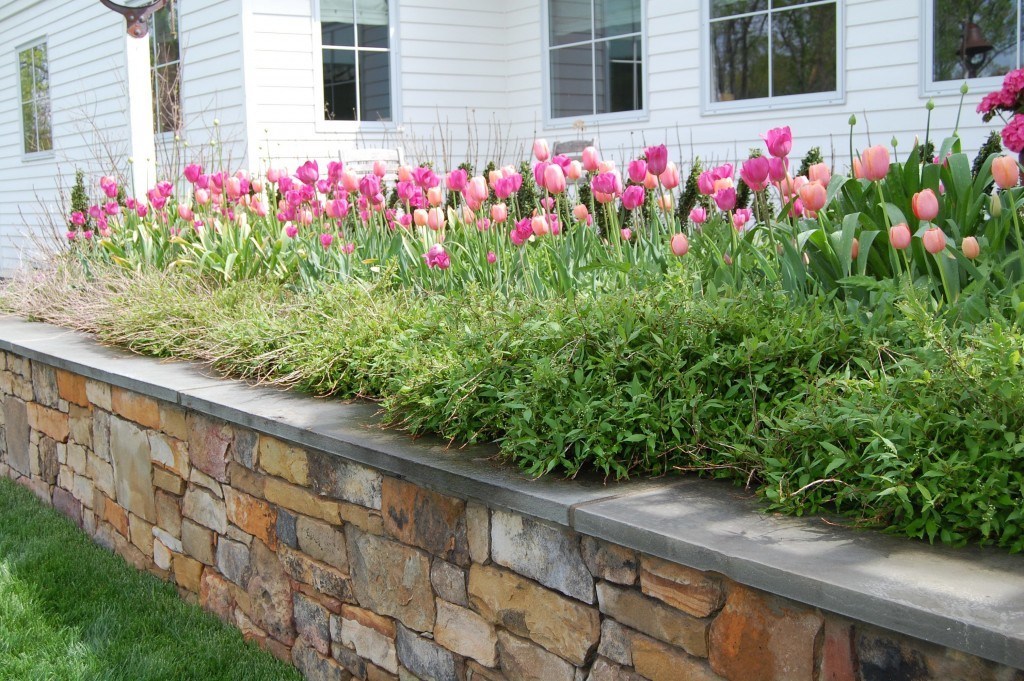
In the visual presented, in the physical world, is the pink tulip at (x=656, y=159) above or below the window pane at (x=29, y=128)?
below

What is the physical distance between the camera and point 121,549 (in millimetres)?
3949

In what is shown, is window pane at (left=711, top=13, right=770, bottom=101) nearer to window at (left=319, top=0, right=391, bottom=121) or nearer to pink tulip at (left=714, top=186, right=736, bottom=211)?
window at (left=319, top=0, right=391, bottom=121)

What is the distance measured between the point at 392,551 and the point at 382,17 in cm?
787

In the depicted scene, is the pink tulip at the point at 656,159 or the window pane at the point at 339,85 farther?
the window pane at the point at 339,85

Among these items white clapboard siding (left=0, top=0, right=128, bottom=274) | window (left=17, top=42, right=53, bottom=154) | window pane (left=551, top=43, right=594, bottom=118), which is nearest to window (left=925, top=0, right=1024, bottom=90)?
window pane (left=551, top=43, right=594, bottom=118)

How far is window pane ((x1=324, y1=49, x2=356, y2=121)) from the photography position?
9.30 meters

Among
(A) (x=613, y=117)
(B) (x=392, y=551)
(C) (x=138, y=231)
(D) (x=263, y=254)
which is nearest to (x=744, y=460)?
(B) (x=392, y=551)

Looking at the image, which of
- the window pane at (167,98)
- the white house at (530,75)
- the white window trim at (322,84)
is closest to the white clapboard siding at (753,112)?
the white house at (530,75)

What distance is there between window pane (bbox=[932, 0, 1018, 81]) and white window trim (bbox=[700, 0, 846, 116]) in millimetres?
623

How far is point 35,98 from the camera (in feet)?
44.0

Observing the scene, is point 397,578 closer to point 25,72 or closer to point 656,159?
point 656,159

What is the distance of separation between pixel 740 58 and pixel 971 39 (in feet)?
5.80

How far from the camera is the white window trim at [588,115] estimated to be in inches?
333

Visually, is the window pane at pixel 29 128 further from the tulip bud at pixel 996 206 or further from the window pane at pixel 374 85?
the tulip bud at pixel 996 206
